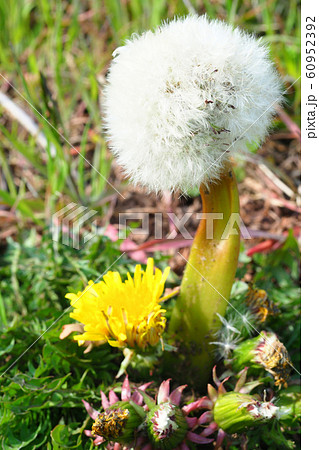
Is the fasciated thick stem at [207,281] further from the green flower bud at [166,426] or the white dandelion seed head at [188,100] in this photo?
the green flower bud at [166,426]

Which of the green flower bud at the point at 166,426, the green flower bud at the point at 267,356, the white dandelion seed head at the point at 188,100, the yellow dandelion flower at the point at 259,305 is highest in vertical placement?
the white dandelion seed head at the point at 188,100

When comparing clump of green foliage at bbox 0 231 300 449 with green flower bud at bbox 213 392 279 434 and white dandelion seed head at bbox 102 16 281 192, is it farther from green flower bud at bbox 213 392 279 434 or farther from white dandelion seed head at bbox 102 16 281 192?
white dandelion seed head at bbox 102 16 281 192

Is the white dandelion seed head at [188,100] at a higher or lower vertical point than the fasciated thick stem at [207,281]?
higher

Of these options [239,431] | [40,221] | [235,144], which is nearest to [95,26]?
[40,221]

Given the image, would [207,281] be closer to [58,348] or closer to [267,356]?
[267,356]

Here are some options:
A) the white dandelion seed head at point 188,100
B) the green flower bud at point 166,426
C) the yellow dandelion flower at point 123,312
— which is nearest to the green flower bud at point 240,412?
the green flower bud at point 166,426
